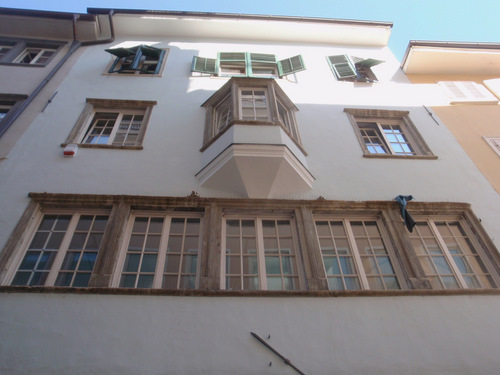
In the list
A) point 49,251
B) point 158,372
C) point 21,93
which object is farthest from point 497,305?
point 21,93

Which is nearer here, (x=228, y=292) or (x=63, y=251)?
(x=228, y=292)

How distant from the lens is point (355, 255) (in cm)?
571

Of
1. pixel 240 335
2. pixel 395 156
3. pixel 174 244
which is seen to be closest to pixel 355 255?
pixel 240 335

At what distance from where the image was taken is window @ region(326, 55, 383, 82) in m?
10.3

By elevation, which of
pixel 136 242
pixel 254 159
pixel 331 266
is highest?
pixel 254 159

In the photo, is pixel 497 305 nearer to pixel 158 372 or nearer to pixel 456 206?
pixel 456 206

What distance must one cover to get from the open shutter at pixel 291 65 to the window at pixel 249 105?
7.37 ft

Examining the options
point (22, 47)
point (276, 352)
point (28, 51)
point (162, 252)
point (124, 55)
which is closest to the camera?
point (276, 352)

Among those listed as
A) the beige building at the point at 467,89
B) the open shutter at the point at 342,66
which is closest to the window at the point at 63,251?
the beige building at the point at 467,89

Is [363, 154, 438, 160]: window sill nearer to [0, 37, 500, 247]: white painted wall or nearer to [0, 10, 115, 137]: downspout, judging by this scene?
[0, 37, 500, 247]: white painted wall

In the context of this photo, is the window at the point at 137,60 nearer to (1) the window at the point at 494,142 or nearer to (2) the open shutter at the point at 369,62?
(2) the open shutter at the point at 369,62

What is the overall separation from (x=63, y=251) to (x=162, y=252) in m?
1.51

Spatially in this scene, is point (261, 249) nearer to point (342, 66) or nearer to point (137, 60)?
point (137, 60)

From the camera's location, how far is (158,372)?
4070 mm
